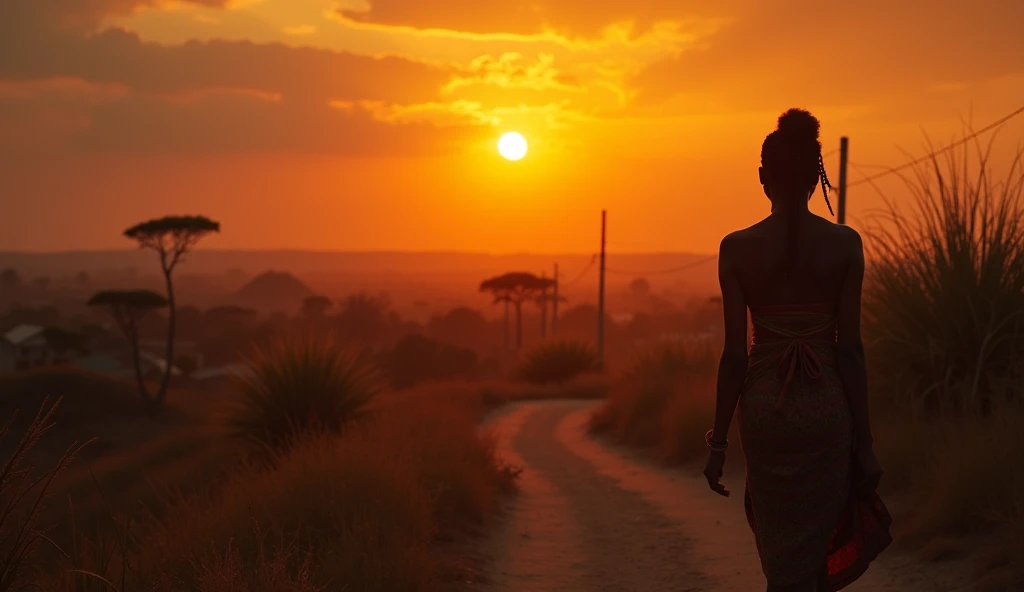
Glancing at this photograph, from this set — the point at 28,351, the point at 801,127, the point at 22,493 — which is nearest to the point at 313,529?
the point at 22,493

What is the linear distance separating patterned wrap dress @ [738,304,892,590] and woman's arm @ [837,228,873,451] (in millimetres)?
34

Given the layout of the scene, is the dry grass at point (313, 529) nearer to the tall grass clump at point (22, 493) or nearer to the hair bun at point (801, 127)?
the tall grass clump at point (22, 493)

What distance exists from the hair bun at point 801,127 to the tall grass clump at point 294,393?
9.74m

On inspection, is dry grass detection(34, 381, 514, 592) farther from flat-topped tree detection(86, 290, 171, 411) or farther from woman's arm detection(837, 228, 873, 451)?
flat-topped tree detection(86, 290, 171, 411)

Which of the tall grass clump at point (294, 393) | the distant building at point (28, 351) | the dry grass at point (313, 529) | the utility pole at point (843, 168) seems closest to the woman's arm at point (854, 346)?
the dry grass at point (313, 529)

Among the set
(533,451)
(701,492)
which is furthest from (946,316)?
(533,451)

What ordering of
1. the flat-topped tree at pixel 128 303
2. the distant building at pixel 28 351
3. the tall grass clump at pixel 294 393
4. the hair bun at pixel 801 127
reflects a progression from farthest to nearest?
1. the distant building at pixel 28 351
2. the flat-topped tree at pixel 128 303
3. the tall grass clump at pixel 294 393
4. the hair bun at pixel 801 127

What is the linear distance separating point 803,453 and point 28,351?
6263 centimetres

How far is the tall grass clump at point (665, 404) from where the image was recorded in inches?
496

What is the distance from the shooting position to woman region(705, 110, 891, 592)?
3652mm

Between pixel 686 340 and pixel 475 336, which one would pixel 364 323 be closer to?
pixel 475 336

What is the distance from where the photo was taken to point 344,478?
7.02 m

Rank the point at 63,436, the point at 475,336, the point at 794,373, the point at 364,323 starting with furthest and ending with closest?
the point at 475,336, the point at 364,323, the point at 63,436, the point at 794,373

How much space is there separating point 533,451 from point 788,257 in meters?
11.5
